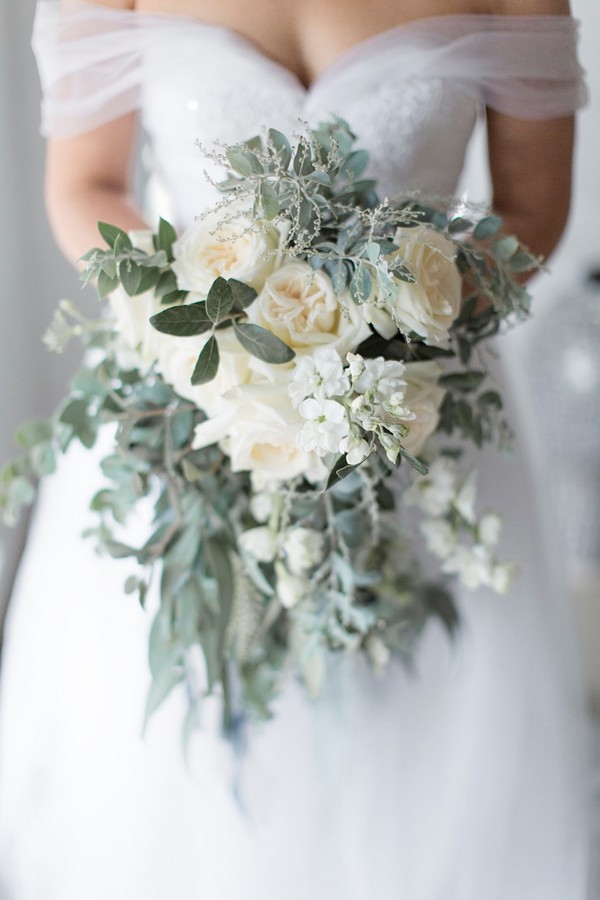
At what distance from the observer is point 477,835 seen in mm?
992

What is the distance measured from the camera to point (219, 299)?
55cm

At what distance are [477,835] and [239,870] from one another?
29 centimetres

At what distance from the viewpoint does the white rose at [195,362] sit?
59 centimetres

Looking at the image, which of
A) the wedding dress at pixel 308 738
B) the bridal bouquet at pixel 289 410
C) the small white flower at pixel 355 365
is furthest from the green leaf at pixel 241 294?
the wedding dress at pixel 308 738

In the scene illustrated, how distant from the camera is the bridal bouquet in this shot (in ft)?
1.84

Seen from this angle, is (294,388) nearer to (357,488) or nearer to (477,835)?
(357,488)

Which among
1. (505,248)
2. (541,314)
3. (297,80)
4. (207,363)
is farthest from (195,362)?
(541,314)

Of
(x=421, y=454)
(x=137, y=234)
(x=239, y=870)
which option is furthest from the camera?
(x=239, y=870)

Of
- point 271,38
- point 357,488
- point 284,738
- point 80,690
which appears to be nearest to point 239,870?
point 284,738

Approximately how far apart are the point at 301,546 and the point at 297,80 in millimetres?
476

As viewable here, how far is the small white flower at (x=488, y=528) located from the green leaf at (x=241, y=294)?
1.17ft

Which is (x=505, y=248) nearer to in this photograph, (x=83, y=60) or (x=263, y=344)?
(x=263, y=344)

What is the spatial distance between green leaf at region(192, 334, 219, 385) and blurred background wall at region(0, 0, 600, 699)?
47cm

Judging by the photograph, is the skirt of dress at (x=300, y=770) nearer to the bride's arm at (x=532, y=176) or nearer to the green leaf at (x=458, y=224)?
the bride's arm at (x=532, y=176)
